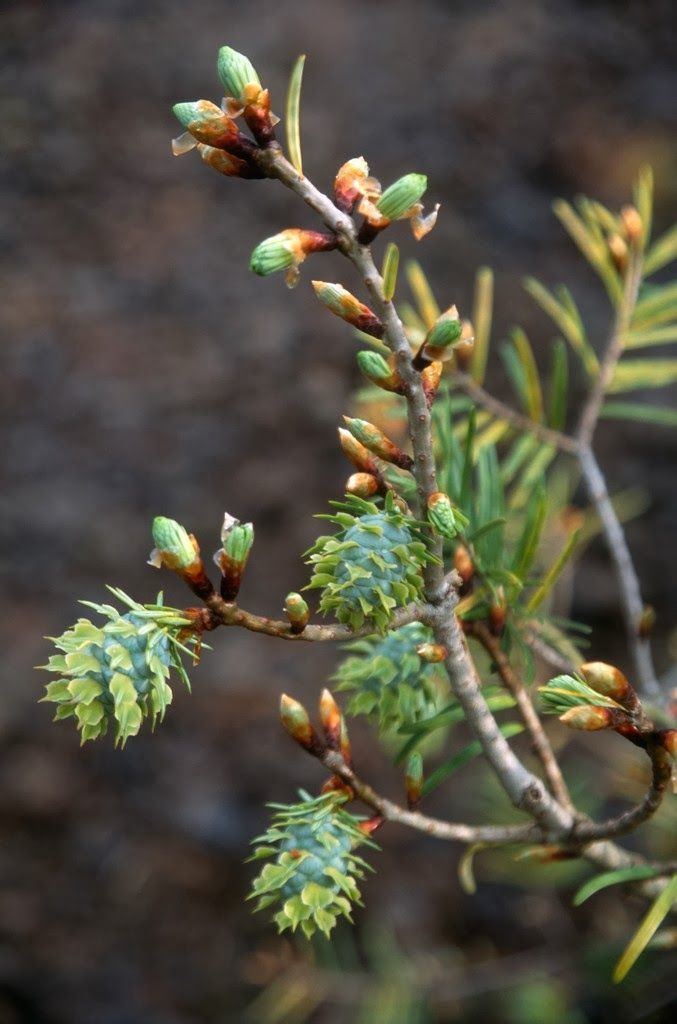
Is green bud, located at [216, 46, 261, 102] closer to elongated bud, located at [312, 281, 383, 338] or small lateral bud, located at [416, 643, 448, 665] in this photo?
elongated bud, located at [312, 281, 383, 338]

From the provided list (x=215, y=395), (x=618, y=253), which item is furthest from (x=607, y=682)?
(x=215, y=395)

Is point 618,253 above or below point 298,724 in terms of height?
above

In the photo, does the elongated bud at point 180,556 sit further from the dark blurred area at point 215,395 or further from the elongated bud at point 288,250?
the dark blurred area at point 215,395

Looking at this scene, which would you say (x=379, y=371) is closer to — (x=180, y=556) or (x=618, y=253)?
(x=180, y=556)

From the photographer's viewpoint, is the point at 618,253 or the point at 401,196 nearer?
the point at 401,196

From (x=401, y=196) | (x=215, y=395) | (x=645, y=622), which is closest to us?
(x=401, y=196)

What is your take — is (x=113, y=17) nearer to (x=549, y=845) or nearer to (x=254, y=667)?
(x=254, y=667)

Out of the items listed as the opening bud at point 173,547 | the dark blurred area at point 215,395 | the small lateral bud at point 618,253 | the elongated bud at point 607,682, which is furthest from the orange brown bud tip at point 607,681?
the dark blurred area at point 215,395

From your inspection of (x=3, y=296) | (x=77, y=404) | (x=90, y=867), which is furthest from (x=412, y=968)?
(x=3, y=296)
